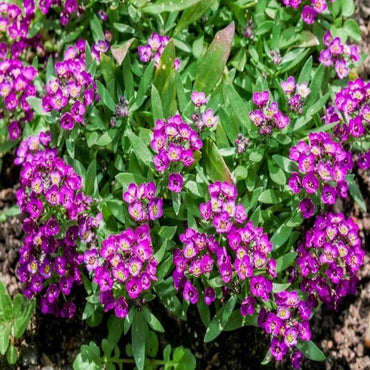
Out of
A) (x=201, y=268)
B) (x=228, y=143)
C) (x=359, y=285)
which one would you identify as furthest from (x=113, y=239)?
(x=359, y=285)

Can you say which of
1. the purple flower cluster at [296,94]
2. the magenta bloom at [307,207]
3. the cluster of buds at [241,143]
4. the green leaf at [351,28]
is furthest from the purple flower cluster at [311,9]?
Result: the magenta bloom at [307,207]

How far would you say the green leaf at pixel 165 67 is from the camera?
3.67 meters

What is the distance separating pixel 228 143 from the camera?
3652 millimetres

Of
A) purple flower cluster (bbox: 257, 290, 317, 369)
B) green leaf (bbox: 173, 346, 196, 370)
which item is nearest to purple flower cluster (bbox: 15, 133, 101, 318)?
green leaf (bbox: 173, 346, 196, 370)

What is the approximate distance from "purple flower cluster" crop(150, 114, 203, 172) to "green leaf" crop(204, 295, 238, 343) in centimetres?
72

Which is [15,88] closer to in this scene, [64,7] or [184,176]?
[64,7]

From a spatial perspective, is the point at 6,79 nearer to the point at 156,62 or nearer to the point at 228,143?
the point at 156,62

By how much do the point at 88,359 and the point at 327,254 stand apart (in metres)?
A: 1.33

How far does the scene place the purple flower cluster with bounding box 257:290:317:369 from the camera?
11.0 ft

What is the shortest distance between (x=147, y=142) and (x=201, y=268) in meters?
0.69

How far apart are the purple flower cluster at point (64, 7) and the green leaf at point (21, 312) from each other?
1.54 m

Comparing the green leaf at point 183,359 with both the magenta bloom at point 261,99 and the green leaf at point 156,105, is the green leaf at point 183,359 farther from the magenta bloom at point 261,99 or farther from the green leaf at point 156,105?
the magenta bloom at point 261,99

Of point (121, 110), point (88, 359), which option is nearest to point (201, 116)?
point (121, 110)

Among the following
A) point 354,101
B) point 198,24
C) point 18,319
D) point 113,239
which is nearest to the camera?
point 113,239
